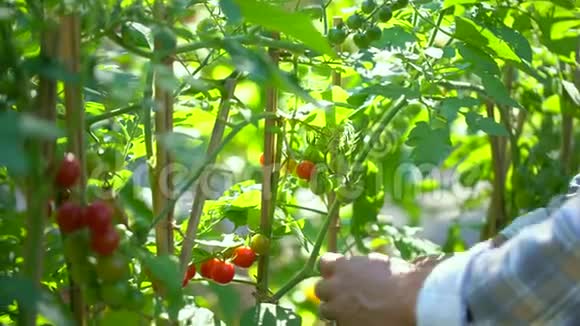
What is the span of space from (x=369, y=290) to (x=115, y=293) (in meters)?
0.36

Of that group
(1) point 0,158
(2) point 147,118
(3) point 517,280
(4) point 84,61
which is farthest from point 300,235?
(1) point 0,158

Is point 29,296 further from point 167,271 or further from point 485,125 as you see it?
point 485,125

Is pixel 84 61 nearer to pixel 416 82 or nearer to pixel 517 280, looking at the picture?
pixel 517 280

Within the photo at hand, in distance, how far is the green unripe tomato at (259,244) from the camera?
1371 millimetres

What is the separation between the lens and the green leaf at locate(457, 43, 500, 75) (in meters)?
1.40

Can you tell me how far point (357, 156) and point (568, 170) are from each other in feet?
2.58

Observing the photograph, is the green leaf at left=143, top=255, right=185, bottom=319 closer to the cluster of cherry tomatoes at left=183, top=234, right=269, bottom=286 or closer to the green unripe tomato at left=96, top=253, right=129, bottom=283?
the green unripe tomato at left=96, top=253, right=129, bottom=283

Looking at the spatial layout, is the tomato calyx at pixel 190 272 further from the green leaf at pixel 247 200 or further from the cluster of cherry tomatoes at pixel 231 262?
the green leaf at pixel 247 200

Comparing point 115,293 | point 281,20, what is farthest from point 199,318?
point 281,20

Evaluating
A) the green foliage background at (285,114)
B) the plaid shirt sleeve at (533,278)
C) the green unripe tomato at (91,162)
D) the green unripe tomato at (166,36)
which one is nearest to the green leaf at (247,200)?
the green foliage background at (285,114)

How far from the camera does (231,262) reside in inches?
54.0

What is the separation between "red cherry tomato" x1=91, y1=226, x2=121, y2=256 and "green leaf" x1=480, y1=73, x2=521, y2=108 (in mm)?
651

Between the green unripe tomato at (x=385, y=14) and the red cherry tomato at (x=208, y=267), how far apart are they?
14.5 inches

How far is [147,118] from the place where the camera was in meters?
1.16
